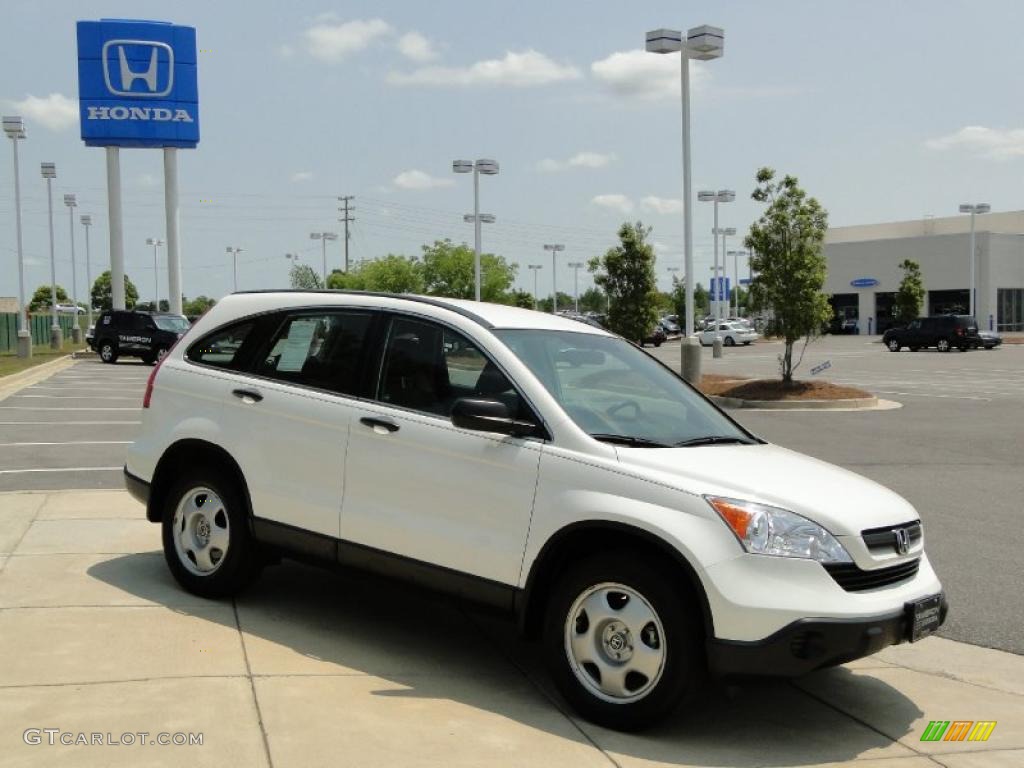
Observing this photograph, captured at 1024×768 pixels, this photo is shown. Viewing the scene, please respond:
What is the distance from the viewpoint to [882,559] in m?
4.66

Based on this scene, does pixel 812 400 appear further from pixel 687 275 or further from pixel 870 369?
pixel 870 369

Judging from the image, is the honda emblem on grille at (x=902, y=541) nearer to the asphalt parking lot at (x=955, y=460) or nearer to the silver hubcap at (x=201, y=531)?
the asphalt parking lot at (x=955, y=460)

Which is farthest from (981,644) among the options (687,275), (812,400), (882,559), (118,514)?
(687,275)

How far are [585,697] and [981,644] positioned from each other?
112 inches

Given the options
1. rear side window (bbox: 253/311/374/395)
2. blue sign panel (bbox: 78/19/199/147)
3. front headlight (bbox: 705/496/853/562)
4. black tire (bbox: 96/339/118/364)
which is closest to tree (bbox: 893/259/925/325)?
blue sign panel (bbox: 78/19/199/147)

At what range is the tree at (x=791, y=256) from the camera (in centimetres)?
2302

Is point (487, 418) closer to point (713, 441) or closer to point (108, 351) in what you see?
point (713, 441)

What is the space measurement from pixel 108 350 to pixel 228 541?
3406 cm

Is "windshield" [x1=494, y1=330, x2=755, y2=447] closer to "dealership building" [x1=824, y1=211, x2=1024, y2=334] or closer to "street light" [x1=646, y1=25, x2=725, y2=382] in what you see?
"street light" [x1=646, y1=25, x2=725, y2=382]

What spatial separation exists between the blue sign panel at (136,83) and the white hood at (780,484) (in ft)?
155

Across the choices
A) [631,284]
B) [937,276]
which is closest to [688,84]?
[631,284]

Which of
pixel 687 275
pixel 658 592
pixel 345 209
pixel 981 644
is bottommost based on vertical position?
pixel 981 644

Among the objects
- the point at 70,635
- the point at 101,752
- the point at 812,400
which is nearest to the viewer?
the point at 101,752

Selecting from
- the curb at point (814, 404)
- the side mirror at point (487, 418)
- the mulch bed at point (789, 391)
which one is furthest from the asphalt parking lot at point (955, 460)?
the side mirror at point (487, 418)
